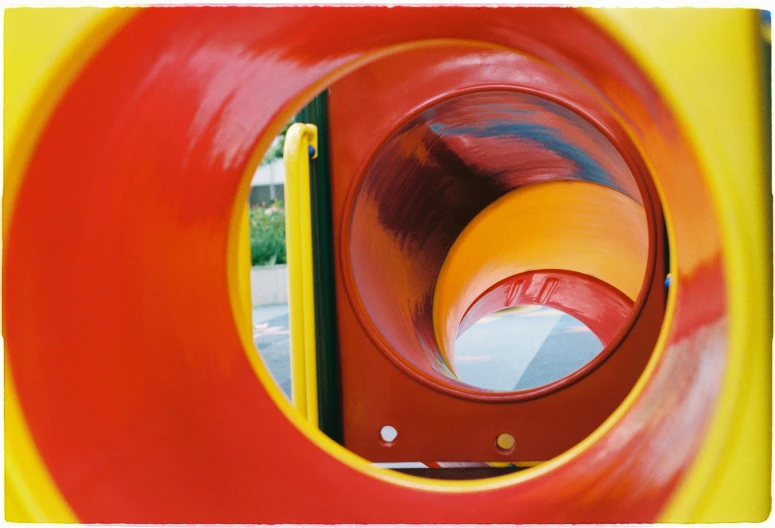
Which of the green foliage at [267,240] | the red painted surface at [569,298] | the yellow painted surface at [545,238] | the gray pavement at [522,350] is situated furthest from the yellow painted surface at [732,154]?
the green foliage at [267,240]

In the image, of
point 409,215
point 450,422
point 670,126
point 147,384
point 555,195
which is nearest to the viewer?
point 670,126

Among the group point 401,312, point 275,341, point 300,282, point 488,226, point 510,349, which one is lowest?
point 510,349

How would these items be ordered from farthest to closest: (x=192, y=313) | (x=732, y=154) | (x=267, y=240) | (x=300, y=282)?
(x=267, y=240), (x=300, y=282), (x=192, y=313), (x=732, y=154)

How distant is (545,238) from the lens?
2789 mm

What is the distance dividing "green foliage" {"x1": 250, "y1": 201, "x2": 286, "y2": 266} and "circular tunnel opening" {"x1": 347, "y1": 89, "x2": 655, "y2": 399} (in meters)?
7.58

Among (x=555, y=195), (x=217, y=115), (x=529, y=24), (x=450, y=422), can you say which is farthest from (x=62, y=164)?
(x=555, y=195)

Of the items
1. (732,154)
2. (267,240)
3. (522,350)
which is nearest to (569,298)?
(732,154)

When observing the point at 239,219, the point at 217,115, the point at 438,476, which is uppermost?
the point at 217,115

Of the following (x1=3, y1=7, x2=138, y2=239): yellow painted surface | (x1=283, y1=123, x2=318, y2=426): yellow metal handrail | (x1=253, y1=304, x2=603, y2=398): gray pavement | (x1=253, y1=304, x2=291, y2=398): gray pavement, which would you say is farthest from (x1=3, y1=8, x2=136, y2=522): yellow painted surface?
(x1=253, y1=304, x2=603, y2=398): gray pavement

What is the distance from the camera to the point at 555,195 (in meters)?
2.63

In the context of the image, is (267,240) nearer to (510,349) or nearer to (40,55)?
(510,349)

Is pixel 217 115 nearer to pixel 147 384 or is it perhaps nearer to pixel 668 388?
pixel 147 384

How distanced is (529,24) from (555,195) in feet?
5.70

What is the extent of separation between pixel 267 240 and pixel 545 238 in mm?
8226
